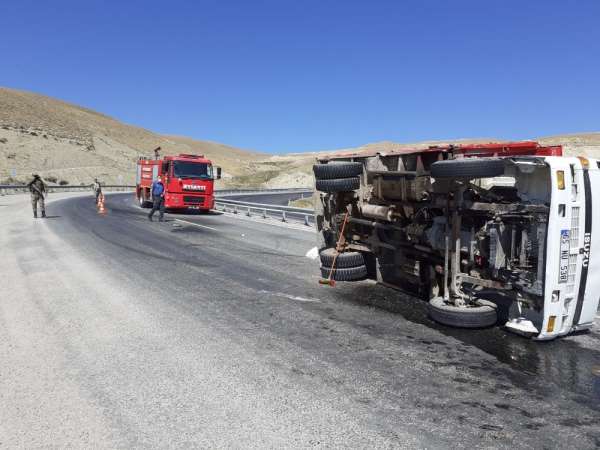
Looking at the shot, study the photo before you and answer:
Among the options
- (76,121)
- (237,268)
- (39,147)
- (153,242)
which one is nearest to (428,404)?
(237,268)

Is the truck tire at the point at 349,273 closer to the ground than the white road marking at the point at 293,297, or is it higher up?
higher up

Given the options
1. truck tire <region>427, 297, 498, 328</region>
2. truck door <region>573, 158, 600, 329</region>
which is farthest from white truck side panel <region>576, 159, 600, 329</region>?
truck tire <region>427, 297, 498, 328</region>

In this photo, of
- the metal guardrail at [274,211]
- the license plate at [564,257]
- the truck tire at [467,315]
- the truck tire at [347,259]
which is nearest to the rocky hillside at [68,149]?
the metal guardrail at [274,211]

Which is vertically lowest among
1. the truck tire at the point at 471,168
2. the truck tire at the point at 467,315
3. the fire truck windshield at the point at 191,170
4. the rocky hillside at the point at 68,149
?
the truck tire at the point at 467,315

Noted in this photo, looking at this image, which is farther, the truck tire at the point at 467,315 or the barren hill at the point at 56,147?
the barren hill at the point at 56,147

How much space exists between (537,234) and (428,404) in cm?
246

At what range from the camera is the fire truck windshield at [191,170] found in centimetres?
2370

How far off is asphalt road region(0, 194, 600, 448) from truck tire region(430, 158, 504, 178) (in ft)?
6.11

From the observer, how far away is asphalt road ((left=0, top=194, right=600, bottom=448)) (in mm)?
3449

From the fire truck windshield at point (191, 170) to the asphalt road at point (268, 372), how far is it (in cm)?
1581

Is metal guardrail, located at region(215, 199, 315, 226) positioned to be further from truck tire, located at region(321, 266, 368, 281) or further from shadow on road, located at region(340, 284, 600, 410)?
shadow on road, located at region(340, 284, 600, 410)

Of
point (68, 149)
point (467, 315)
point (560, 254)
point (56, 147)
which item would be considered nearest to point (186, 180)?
point (467, 315)

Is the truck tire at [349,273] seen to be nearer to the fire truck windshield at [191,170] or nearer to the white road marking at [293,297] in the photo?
the white road marking at [293,297]

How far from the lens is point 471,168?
533 centimetres
